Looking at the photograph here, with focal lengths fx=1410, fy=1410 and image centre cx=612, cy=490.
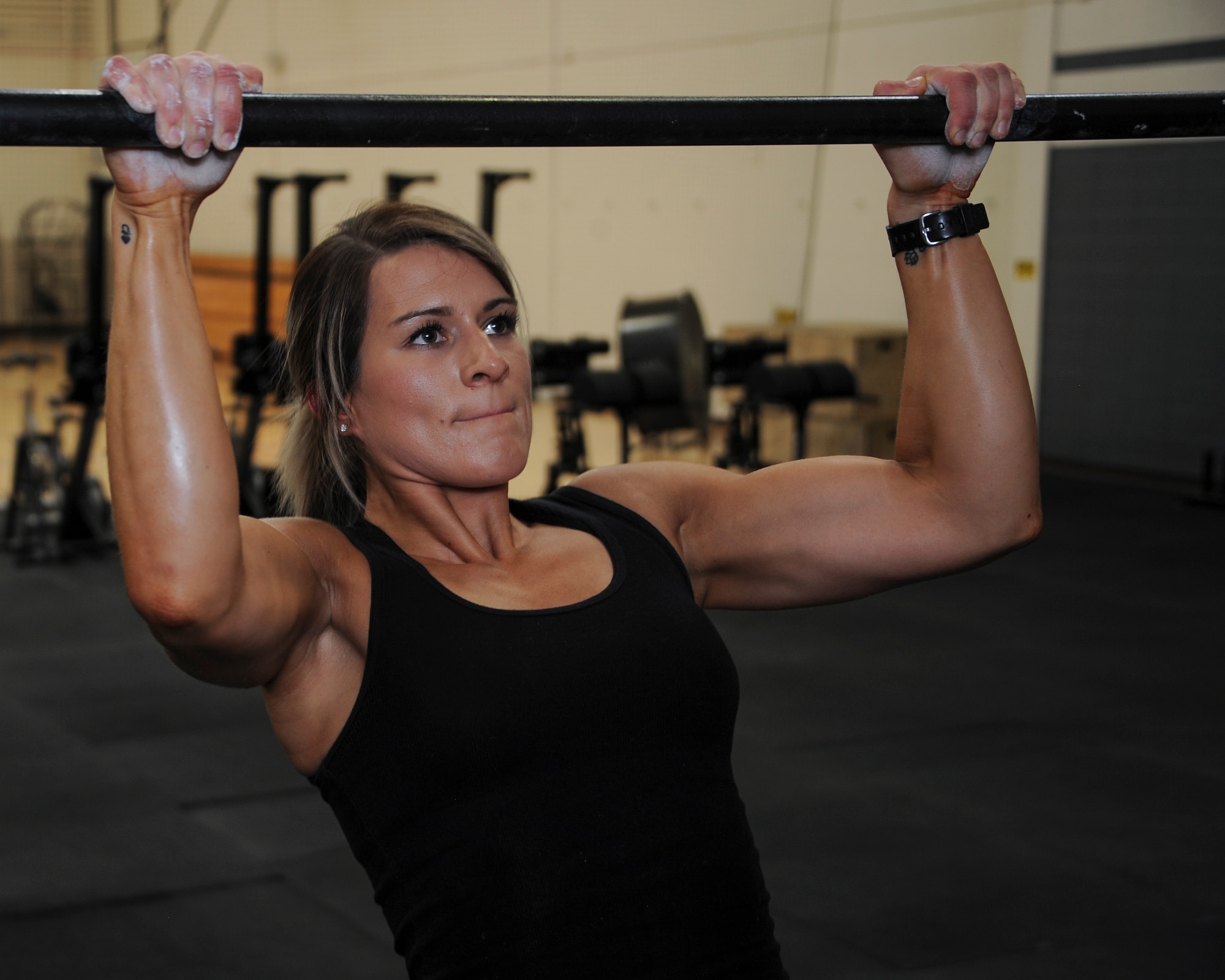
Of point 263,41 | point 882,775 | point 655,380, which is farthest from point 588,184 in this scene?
point 882,775

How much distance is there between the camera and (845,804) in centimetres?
339

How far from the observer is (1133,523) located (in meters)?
7.05

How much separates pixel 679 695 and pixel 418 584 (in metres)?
0.26

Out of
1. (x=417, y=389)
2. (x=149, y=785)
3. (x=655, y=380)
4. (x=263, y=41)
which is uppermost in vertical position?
(x=263, y=41)

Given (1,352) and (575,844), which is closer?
(575,844)

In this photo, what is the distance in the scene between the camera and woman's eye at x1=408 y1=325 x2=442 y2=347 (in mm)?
1324

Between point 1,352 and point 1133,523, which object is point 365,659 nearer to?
point 1133,523

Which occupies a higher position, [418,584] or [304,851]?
[418,584]

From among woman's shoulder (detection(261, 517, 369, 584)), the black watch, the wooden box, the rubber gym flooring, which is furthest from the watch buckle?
the wooden box

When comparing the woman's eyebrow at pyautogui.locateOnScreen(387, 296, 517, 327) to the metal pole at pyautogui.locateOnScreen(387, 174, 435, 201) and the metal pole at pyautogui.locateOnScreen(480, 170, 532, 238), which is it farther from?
the metal pole at pyautogui.locateOnScreen(480, 170, 532, 238)

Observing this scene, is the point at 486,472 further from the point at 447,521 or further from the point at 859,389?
the point at 859,389

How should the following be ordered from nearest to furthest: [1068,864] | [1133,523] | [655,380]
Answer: [1068,864], [655,380], [1133,523]

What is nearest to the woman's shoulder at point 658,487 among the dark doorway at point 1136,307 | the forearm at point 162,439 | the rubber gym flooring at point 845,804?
the forearm at point 162,439

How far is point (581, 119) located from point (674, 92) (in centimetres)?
798
